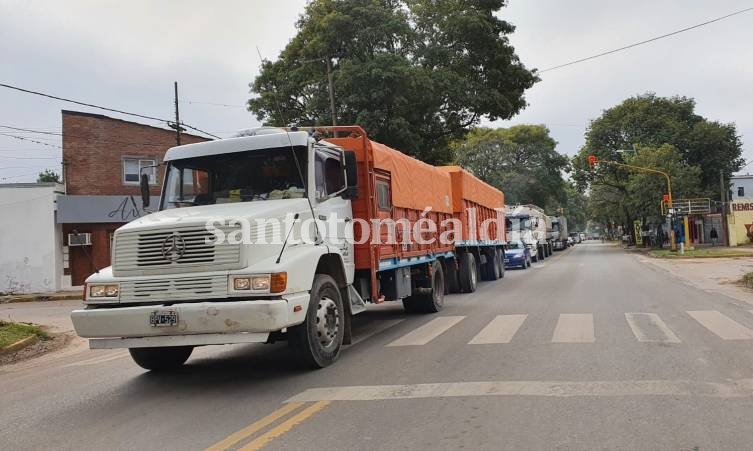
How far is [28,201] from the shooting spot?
85.3 feet

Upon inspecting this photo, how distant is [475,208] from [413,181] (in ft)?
21.1

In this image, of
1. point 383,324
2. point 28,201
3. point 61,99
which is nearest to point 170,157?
point 383,324

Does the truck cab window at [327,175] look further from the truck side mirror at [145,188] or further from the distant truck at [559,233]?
the distant truck at [559,233]

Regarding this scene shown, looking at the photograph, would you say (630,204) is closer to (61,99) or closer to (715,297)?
(715,297)

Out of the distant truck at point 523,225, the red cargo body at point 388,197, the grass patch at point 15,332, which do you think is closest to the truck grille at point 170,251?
the red cargo body at point 388,197

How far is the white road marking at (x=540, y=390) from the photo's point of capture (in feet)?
18.9

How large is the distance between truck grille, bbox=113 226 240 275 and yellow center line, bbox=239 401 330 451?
1718 millimetres

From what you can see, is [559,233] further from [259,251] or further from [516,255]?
[259,251]

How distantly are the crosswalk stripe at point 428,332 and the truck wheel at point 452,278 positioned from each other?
154 inches

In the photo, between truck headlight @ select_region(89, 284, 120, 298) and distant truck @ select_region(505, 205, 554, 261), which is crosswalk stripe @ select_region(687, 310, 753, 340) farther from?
distant truck @ select_region(505, 205, 554, 261)

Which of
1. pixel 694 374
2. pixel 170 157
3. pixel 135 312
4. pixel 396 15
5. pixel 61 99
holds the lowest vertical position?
pixel 694 374

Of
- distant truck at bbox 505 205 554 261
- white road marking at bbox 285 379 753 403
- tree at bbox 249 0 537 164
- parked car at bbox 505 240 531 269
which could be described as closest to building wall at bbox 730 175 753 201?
distant truck at bbox 505 205 554 261

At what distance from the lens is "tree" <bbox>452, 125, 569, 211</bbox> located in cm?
5659

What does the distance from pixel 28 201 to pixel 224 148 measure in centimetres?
2206
